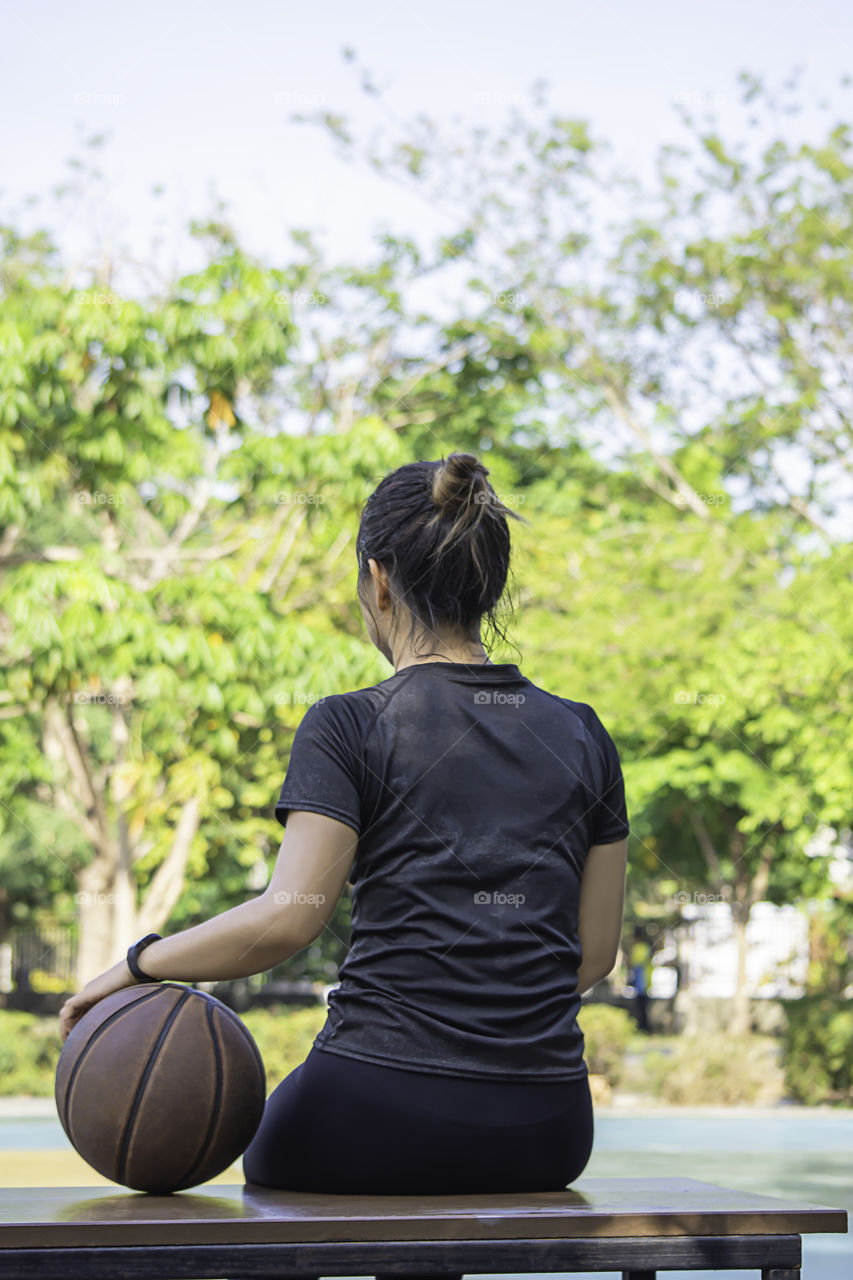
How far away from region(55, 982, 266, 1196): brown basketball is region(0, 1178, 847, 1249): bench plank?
5cm

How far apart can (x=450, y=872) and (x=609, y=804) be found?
1.10 feet

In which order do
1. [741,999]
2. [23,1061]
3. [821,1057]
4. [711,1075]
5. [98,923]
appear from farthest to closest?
[741,999]
[821,1057]
[711,1075]
[23,1061]
[98,923]

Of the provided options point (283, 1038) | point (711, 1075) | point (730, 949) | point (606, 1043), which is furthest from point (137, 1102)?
point (730, 949)

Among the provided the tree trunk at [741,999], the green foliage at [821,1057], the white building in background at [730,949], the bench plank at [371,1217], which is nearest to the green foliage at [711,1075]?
the green foliage at [821,1057]

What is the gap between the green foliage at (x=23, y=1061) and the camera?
12859 millimetres

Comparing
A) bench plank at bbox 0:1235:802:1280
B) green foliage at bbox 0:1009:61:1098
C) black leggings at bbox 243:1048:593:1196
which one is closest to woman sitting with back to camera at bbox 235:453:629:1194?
black leggings at bbox 243:1048:593:1196

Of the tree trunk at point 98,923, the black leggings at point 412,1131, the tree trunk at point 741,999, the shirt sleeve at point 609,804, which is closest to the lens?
the black leggings at point 412,1131

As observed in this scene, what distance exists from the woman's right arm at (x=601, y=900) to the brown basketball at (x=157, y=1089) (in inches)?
21.9

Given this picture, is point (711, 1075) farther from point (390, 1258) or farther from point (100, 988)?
point (390, 1258)

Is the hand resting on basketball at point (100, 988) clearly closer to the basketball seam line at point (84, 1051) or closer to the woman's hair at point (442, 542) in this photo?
the basketball seam line at point (84, 1051)

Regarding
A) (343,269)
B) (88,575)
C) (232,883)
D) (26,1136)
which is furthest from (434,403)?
(232,883)

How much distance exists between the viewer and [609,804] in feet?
7.39

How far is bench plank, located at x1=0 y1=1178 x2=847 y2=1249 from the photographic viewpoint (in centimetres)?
176

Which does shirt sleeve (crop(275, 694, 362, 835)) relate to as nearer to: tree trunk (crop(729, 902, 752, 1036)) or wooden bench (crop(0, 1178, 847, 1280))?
wooden bench (crop(0, 1178, 847, 1280))
